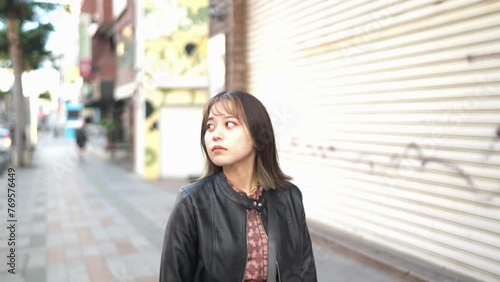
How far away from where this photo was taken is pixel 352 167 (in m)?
6.46

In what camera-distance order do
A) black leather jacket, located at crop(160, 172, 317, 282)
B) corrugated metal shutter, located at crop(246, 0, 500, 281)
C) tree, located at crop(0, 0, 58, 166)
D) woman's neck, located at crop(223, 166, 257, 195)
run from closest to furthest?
black leather jacket, located at crop(160, 172, 317, 282)
woman's neck, located at crop(223, 166, 257, 195)
corrugated metal shutter, located at crop(246, 0, 500, 281)
tree, located at crop(0, 0, 58, 166)

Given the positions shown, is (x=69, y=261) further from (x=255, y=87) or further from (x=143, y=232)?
(x=255, y=87)

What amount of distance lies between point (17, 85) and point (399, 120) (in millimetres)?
16336

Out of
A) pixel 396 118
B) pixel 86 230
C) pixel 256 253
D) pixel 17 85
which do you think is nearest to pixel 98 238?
pixel 86 230

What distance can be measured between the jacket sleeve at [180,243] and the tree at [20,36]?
1750cm

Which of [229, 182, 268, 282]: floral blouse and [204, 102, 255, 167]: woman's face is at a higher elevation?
[204, 102, 255, 167]: woman's face

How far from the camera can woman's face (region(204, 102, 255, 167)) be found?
1.85 meters

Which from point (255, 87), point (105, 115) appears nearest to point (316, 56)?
point (255, 87)

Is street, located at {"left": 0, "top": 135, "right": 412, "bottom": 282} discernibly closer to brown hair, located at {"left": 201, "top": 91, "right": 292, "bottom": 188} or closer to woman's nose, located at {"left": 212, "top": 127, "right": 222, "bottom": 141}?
brown hair, located at {"left": 201, "top": 91, "right": 292, "bottom": 188}

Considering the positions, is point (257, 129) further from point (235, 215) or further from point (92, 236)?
point (92, 236)

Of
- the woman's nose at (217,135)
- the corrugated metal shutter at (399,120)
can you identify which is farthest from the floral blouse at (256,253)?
the corrugated metal shutter at (399,120)

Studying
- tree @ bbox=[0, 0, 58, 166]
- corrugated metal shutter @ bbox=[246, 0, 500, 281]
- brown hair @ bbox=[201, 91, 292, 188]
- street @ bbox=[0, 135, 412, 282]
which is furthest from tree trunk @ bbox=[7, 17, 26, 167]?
brown hair @ bbox=[201, 91, 292, 188]

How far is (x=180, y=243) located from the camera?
5.92 ft

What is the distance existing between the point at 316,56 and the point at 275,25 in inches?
55.7
